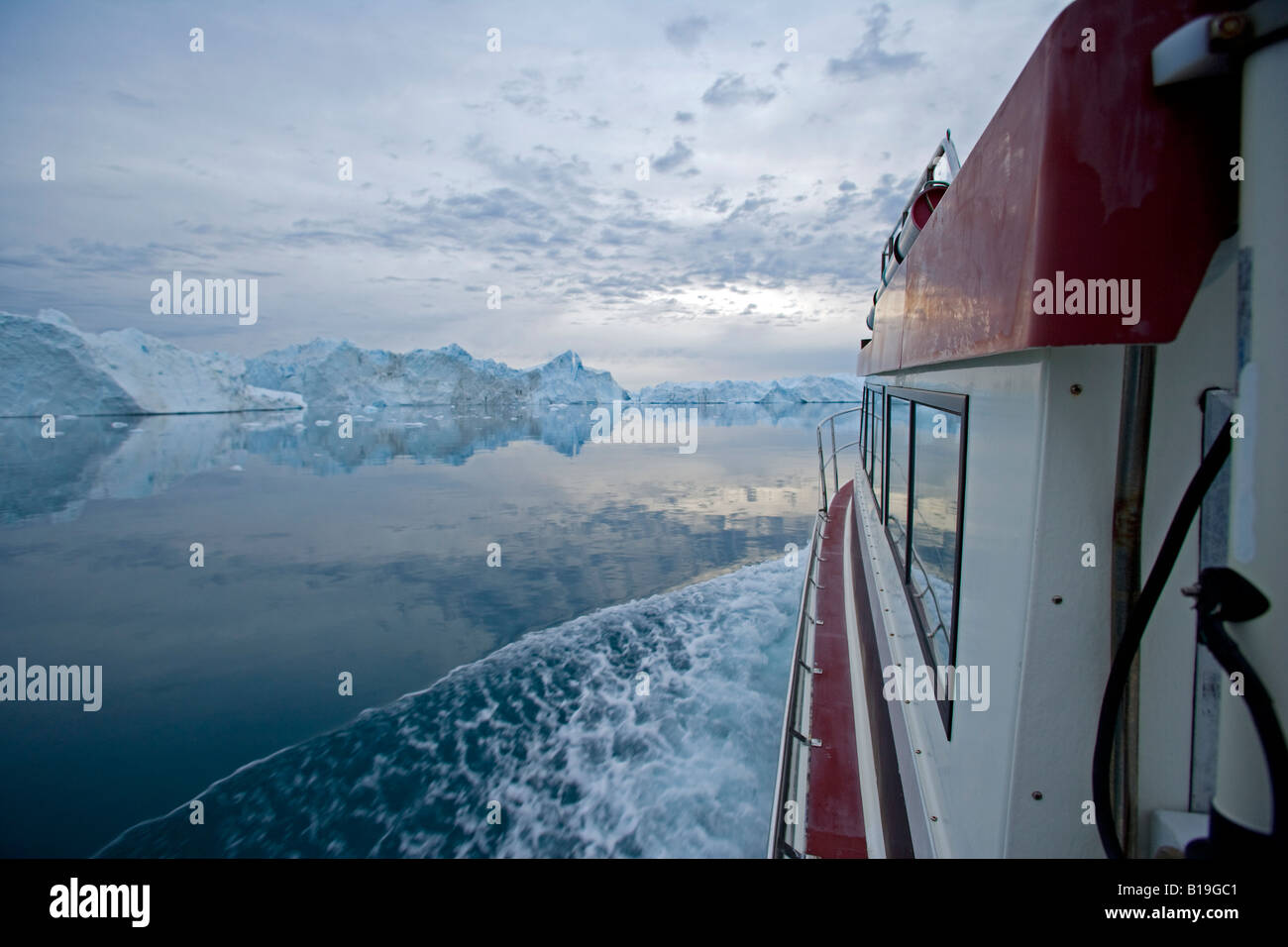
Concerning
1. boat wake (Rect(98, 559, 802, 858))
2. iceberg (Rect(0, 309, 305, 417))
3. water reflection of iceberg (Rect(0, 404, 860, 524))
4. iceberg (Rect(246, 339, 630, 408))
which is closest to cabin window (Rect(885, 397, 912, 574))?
boat wake (Rect(98, 559, 802, 858))

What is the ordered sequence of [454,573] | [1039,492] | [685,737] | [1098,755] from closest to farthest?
[1098,755]
[1039,492]
[685,737]
[454,573]

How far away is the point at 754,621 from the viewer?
632 cm

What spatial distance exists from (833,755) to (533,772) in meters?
2.08

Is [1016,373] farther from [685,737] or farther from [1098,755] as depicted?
[685,737]

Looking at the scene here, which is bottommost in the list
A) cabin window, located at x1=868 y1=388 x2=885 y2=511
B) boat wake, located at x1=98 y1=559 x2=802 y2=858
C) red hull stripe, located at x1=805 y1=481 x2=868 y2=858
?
boat wake, located at x1=98 y1=559 x2=802 y2=858

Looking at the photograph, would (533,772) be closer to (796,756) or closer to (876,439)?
(796,756)

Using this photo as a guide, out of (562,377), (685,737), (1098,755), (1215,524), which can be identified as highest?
(562,377)

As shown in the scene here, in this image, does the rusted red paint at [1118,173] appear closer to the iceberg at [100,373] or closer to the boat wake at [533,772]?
the boat wake at [533,772]

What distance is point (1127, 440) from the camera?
1.09 metres

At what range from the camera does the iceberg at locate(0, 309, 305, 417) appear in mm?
38500

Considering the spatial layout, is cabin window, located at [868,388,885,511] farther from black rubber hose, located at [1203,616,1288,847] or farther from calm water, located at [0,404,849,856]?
black rubber hose, located at [1203,616,1288,847]

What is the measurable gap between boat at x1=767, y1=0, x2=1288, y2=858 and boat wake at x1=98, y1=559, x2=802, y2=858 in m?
2.27

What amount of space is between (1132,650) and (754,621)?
5556 mm

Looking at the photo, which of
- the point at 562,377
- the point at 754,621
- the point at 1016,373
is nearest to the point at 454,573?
the point at 754,621
